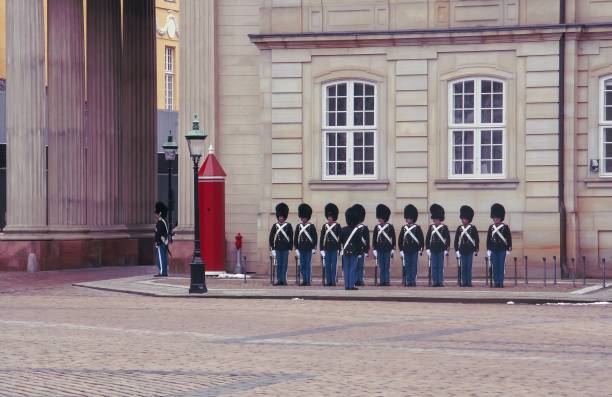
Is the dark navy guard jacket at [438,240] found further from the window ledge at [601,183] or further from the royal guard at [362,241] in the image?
the window ledge at [601,183]

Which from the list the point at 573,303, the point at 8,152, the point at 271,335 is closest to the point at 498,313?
the point at 573,303

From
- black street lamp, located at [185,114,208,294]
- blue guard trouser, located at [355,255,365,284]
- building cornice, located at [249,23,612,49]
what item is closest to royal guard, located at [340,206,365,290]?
blue guard trouser, located at [355,255,365,284]

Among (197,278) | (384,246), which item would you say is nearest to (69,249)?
(197,278)

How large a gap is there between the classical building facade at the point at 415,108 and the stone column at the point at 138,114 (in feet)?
24.8

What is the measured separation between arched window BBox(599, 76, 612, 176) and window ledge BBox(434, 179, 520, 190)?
178 cm

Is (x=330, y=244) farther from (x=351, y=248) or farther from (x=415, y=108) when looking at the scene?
(x=415, y=108)

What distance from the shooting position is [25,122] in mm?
38531

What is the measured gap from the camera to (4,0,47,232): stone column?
126 ft

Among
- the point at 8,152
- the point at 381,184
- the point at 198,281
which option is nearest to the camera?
the point at 198,281

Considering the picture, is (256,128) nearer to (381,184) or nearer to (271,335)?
(381,184)

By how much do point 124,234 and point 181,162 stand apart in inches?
262

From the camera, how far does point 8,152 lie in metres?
38.7

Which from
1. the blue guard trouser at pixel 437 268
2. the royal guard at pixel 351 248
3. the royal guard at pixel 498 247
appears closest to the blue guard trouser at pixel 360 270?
the royal guard at pixel 351 248

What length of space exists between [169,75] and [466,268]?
3249 cm
